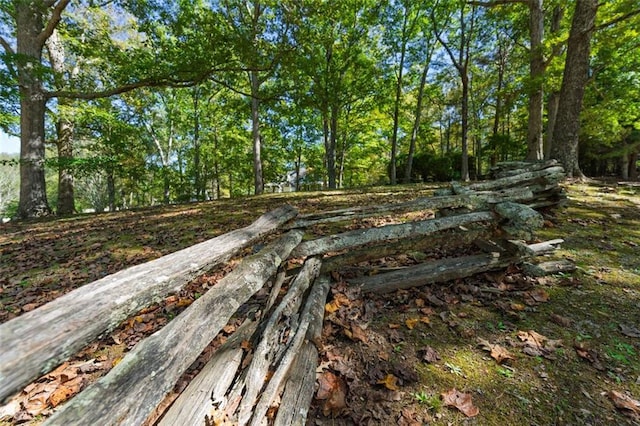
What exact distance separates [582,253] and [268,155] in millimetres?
21827

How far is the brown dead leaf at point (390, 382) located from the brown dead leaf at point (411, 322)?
622 millimetres

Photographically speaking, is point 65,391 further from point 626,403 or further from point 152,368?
point 626,403

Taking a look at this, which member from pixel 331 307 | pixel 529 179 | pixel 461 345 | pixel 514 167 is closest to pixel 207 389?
pixel 331 307

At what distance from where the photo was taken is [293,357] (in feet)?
6.12

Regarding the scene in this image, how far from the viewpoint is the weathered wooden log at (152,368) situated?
3.20ft

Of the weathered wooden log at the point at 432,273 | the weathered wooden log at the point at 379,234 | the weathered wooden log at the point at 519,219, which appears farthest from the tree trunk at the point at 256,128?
the weathered wooden log at the point at 519,219

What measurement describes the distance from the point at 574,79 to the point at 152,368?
424 inches

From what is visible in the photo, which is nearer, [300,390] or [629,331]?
[300,390]

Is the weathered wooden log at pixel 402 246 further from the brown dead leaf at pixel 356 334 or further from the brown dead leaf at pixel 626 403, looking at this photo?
the brown dead leaf at pixel 626 403

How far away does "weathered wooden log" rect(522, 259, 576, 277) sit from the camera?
3197mm

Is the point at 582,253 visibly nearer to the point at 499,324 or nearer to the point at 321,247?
the point at 499,324

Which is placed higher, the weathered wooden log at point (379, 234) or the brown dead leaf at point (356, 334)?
the weathered wooden log at point (379, 234)

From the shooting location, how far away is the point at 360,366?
6.87 ft

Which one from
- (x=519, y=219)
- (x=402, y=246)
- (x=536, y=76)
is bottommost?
(x=402, y=246)
